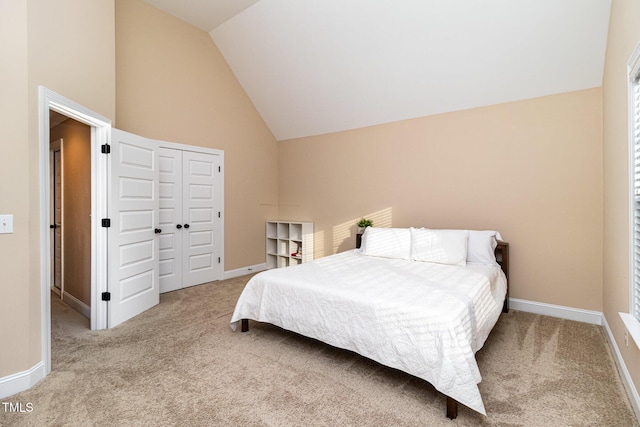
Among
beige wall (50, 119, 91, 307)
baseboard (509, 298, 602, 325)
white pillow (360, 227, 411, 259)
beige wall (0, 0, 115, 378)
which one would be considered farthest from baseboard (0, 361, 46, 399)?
baseboard (509, 298, 602, 325)

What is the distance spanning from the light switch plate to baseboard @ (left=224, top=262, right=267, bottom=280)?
3.21 m

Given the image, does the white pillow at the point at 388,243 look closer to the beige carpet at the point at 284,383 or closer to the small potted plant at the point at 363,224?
the small potted plant at the point at 363,224

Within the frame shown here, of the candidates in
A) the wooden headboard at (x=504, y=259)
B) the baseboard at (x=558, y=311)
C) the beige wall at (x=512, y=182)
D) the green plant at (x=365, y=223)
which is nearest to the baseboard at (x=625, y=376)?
the baseboard at (x=558, y=311)

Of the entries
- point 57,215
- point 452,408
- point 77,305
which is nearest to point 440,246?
point 452,408

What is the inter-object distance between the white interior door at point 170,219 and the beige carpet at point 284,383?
1325 millimetres

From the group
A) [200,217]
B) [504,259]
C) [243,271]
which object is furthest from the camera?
[243,271]

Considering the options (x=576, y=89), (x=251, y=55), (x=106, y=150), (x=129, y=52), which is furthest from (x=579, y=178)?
(x=129, y=52)

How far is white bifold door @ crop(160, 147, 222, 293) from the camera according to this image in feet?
14.1

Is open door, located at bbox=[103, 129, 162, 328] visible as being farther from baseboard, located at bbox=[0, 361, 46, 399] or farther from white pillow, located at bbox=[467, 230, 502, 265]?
white pillow, located at bbox=[467, 230, 502, 265]

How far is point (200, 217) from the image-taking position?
4707 mm

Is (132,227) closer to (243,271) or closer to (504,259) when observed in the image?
(243,271)

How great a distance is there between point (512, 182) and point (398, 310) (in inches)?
96.9

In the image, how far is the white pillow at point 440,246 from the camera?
3.26 meters

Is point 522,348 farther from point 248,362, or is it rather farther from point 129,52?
point 129,52
